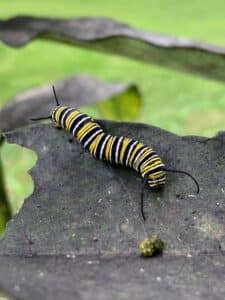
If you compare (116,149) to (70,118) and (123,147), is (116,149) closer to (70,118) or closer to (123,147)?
(123,147)

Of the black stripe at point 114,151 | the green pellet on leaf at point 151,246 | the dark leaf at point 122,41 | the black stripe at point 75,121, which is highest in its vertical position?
the dark leaf at point 122,41

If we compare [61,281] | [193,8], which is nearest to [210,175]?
[61,281]

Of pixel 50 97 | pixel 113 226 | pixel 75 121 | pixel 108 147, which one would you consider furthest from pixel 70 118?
pixel 50 97

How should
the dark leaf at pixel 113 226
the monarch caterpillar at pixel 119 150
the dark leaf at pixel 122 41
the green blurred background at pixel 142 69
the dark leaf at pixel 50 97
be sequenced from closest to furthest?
1. the dark leaf at pixel 113 226
2. the monarch caterpillar at pixel 119 150
3. the dark leaf at pixel 122 41
4. the dark leaf at pixel 50 97
5. the green blurred background at pixel 142 69

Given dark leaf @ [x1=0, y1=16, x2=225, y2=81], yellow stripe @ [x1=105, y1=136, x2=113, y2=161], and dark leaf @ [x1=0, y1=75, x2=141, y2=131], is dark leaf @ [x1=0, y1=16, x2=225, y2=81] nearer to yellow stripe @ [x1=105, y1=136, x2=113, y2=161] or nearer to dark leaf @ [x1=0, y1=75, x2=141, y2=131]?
dark leaf @ [x1=0, y1=75, x2=141, y2=131]

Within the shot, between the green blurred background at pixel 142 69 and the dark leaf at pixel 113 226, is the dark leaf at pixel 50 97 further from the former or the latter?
the green blurred background at pixel 142 69

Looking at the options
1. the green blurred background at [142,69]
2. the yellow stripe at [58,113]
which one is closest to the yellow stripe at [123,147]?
the yellow stripe at [58,113]
